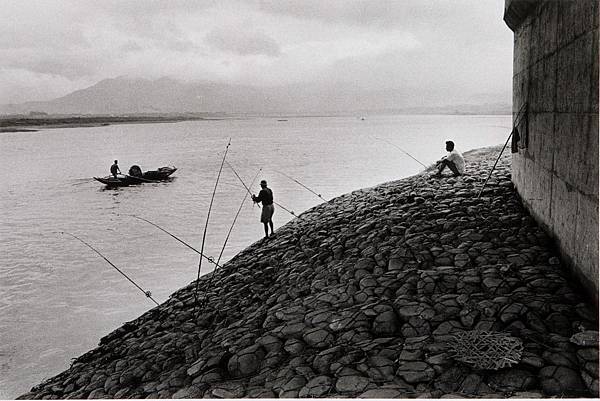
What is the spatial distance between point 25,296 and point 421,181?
904 centimetres

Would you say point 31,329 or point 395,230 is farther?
point 31,329

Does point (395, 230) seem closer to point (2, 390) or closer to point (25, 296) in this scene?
point (2, 390)

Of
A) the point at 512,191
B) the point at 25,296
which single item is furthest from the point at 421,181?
the point at 25,296

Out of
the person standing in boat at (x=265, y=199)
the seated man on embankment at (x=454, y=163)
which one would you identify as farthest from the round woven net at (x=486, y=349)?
the seated man on embankment at (x=454, y=163)

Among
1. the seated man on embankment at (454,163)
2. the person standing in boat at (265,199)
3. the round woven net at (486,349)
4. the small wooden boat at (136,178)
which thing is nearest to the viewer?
the round woven net at (486,349)

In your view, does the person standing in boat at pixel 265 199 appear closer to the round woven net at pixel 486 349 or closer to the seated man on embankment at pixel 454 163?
the seated man on embankment at pixel 454 163

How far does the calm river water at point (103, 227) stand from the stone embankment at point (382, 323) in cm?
255

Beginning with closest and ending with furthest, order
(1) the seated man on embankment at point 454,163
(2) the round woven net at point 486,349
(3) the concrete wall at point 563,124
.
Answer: (2) the round woven net at point 486,349, (3) the concrete wall at point 563,124, (1) the seated man on embankment at point 454,163

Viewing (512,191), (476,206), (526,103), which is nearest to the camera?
(526,103)

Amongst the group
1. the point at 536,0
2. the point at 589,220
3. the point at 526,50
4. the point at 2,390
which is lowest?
the point at 2,390

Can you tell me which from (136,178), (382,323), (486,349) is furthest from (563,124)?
(136,178)

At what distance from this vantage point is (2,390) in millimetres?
7184

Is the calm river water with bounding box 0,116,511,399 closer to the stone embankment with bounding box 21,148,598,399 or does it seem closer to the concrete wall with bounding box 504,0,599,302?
the stone embankment with bounding box 21,148,598,399

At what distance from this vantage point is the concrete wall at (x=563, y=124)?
3.80 meters
